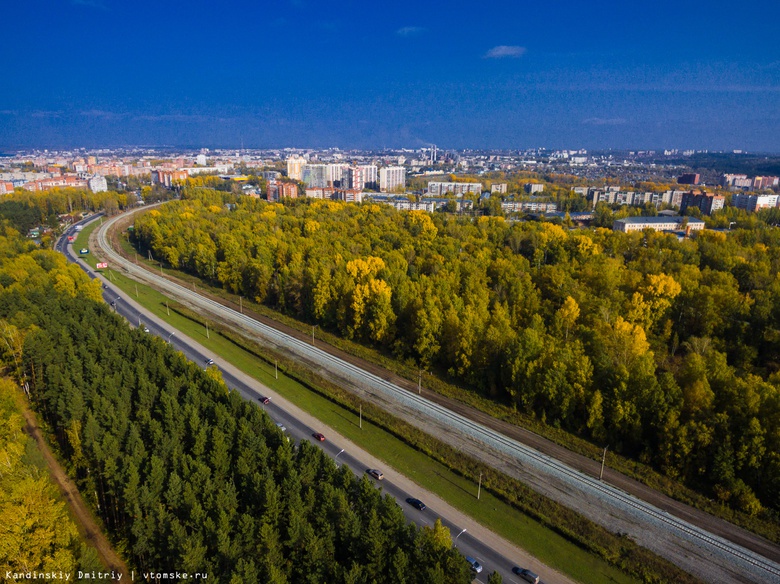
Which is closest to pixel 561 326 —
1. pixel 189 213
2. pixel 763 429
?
pixel 763 429

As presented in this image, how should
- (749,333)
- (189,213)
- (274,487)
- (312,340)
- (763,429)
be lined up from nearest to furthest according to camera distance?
(274,487) < (763,429) < (749,333) < (312,340) < (189,213)

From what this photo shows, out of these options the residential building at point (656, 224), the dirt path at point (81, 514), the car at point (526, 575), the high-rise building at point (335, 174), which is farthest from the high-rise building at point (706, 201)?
the dirt path at point (81, 514)

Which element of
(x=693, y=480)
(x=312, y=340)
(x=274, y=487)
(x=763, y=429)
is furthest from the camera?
(x=312, y=340)

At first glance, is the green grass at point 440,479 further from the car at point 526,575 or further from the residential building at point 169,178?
the residential building at point 169,178

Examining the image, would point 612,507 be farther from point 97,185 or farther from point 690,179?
point 690,179

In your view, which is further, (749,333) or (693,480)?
(749,333)

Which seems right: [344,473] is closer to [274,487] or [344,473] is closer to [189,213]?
[274,487]
